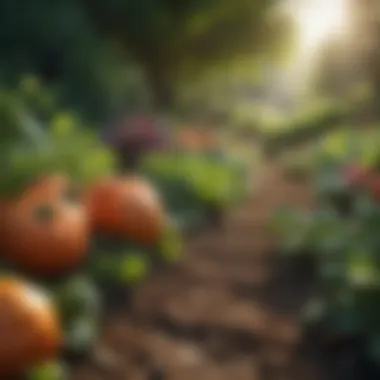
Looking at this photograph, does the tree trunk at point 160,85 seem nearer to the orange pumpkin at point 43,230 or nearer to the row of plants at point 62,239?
the row of plants at point 62,239

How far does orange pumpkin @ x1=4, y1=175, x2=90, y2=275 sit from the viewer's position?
3721 millimetres

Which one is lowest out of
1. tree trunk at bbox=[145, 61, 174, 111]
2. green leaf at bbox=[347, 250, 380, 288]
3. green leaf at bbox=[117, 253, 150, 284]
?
green leaf at bbox=[347, 250, 380, 288]

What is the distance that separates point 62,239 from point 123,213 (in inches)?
26.6

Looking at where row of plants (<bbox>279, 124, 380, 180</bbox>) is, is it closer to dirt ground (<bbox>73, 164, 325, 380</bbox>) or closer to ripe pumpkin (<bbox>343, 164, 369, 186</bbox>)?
ripe pumpkin (<bbox>343, 164, 369, 186</bbox>)

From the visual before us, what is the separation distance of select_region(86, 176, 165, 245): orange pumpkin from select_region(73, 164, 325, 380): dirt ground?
209 mm

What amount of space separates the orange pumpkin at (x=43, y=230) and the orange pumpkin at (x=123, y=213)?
50cm

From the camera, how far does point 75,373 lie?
3160 millimetres

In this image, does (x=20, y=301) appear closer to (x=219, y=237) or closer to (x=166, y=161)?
(x=219, y=237)

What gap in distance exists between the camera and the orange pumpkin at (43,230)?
372 centimetres

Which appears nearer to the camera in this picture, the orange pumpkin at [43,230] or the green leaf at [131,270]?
the orange pumpkin at [43,230]

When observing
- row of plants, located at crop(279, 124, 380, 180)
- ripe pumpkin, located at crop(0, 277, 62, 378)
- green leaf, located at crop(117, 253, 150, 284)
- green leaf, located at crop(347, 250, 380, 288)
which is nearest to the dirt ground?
green leaf, located at crop(117, 253, 150, 284)

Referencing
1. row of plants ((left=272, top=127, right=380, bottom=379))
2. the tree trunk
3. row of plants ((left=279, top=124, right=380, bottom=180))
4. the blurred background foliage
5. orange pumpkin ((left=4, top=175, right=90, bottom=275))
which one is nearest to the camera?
row of plants ((left=272, top=127, right=380, bottom=379))

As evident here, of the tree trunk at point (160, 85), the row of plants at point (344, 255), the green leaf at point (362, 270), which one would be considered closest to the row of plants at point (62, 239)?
the row of plants at point (344, 255)

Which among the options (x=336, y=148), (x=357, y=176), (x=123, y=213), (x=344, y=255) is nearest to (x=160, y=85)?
(x=336, y=148)
